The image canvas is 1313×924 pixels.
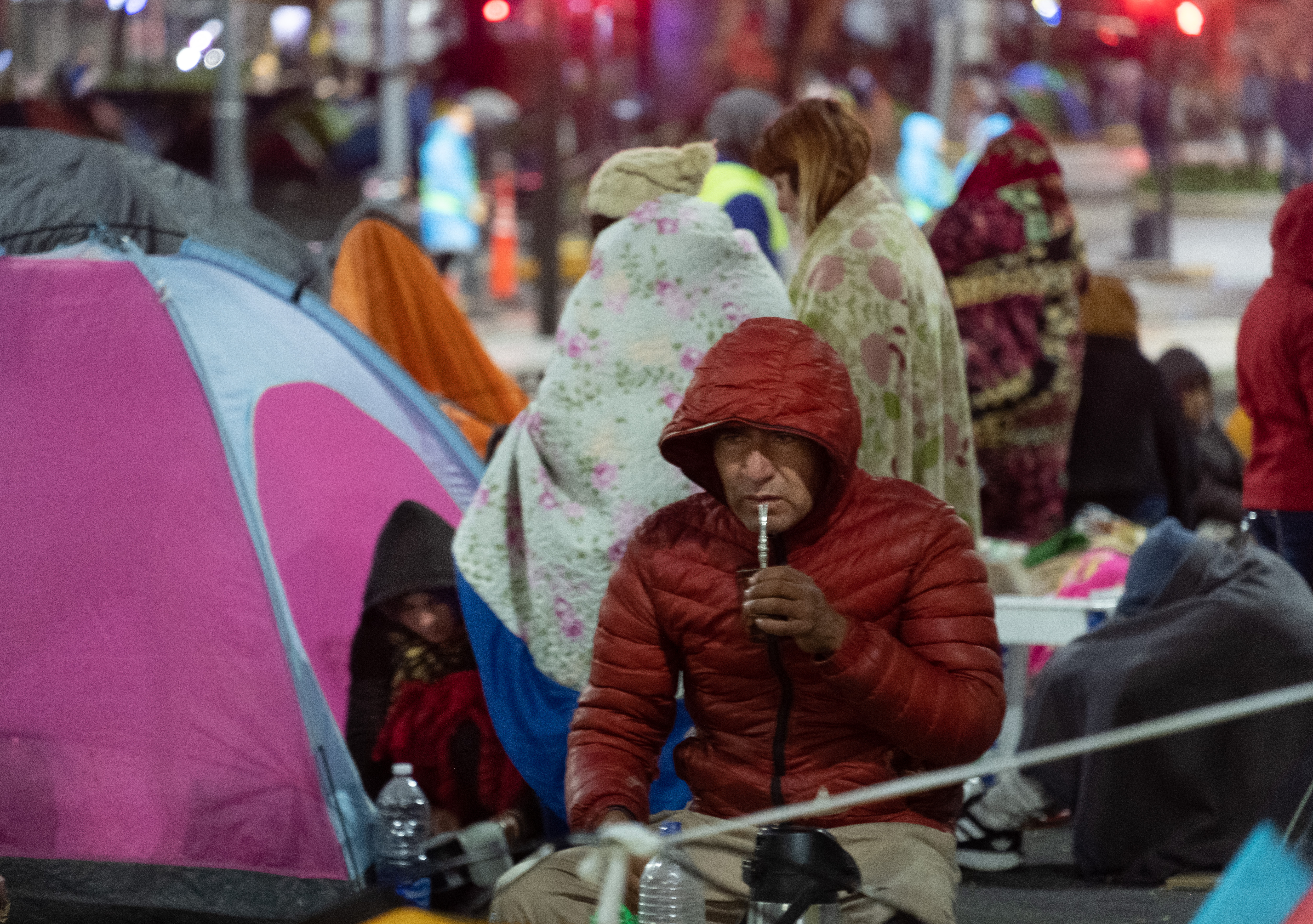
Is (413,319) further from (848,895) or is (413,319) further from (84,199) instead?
(848,895)

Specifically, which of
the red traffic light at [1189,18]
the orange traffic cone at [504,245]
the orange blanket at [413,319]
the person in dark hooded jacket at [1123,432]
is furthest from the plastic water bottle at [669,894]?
the red traffic light at [1189,18]

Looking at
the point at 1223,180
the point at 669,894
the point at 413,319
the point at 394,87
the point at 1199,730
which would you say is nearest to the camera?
the point at 669,894

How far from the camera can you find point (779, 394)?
2.72 metres

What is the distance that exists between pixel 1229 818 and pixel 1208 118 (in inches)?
835

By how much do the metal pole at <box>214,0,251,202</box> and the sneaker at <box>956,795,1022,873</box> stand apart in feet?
27.7

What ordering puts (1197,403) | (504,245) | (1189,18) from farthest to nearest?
(1189,18), (504,245), (1197,403)

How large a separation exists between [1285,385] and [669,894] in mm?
2692

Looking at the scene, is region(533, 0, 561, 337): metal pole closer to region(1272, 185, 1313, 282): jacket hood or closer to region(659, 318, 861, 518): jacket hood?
region(1272, 185, 1313, 282): jacket hood

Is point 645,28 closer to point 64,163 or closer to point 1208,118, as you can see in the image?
point 1208,118

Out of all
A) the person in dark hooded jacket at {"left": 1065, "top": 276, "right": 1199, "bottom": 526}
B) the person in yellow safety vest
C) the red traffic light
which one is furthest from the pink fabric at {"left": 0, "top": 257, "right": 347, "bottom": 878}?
the red traffic light

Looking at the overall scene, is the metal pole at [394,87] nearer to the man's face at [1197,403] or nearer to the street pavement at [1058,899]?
the man's face at [1197,403]

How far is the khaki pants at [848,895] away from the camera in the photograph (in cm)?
254

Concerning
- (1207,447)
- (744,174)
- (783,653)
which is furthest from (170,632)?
(1207,447)

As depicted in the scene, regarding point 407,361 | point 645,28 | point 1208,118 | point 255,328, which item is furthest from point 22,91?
point 1208,118
